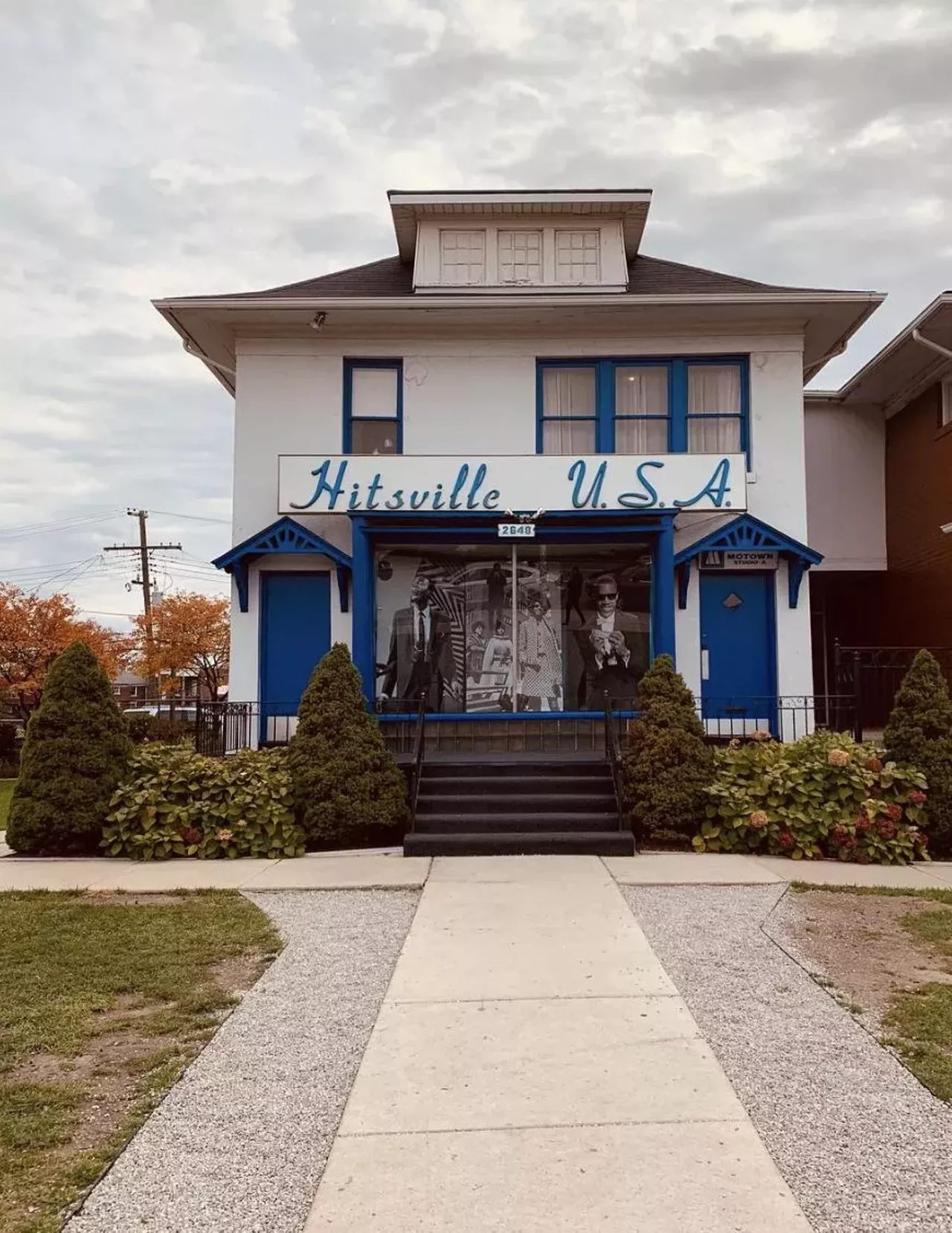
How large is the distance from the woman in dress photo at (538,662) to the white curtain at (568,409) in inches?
89.2

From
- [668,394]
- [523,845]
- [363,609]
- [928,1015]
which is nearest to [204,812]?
[523,845]

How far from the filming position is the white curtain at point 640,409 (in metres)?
13.8

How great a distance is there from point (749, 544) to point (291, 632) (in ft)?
21.5

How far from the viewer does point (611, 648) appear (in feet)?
45.1

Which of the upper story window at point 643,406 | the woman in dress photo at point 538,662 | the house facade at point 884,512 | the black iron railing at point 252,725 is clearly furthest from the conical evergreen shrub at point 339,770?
the house facade at point 884,512

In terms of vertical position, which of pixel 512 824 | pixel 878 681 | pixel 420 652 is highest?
pixel 420 652

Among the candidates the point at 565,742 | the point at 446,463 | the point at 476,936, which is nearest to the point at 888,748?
the point at 565,742

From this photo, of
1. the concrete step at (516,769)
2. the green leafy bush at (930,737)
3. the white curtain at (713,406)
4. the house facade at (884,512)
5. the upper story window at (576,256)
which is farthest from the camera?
the house facade at (884,512)

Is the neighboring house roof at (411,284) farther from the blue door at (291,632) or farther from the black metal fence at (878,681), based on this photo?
A: the black metal fence at (878,681)

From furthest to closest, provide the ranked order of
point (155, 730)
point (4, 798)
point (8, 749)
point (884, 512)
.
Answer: point (8, 749)
point (155, 730)
point (4, 798)
point (884, 512)

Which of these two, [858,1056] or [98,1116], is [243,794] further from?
[858,1056]

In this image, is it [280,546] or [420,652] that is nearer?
[280,546]

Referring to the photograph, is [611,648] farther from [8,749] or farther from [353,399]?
[8,749]

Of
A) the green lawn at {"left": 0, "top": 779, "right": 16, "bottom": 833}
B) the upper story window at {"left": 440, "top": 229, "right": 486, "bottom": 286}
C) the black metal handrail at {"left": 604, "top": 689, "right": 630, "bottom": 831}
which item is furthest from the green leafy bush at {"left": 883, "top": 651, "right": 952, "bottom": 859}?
the green lawn at {"left": 0, "top": 779, "right": 16, "bottom": 833}
